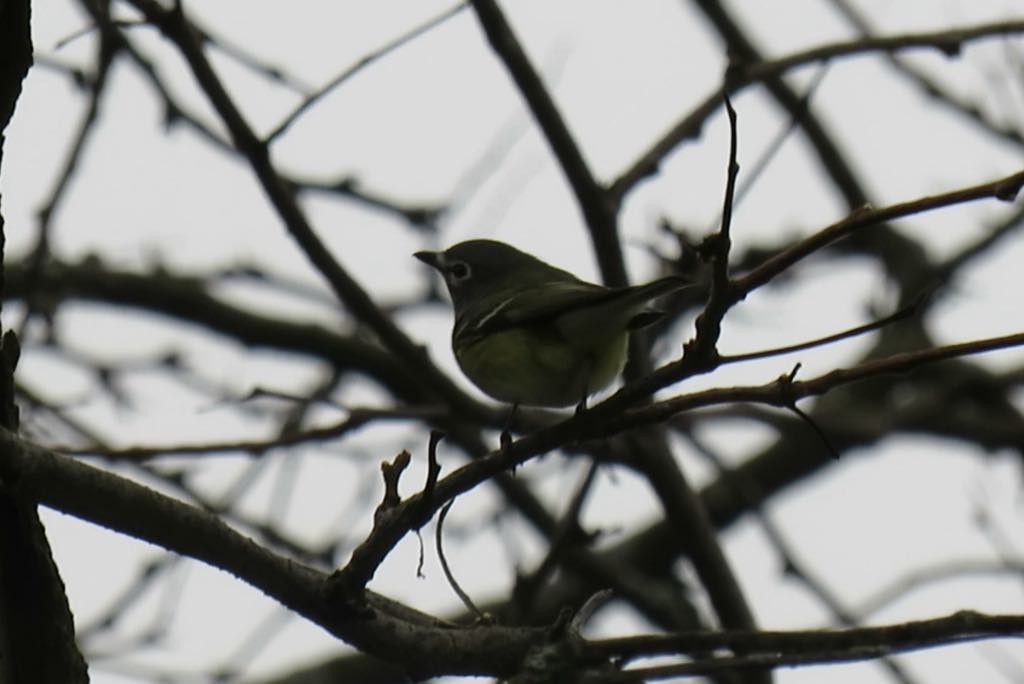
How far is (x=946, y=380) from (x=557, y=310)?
4480 mm

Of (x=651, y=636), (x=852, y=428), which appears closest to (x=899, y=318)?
(x=651, y=636)

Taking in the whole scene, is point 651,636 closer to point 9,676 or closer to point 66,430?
point 9,676

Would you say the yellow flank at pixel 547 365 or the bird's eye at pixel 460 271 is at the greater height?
the bird's eye at pixel 460 271

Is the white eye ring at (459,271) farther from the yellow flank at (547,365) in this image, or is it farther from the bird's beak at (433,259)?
the yellow flank at (547,365)

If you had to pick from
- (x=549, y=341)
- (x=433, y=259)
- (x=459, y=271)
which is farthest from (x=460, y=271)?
(x=549, y=341)

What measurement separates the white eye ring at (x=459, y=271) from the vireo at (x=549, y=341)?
0.83 metres

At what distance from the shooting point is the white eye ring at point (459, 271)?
20.3ft

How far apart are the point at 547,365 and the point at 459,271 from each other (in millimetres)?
1741

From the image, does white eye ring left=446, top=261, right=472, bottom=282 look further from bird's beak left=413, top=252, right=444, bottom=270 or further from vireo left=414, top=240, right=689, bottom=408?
vireo left=414, top=240, right=689, bottom=408

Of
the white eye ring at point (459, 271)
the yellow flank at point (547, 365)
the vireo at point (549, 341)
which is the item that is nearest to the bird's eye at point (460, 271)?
the white eye ring at point (459, 271)

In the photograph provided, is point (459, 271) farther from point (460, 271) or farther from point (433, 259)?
point (433, 259)

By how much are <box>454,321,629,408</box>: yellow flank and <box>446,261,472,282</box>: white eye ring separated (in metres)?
1.43

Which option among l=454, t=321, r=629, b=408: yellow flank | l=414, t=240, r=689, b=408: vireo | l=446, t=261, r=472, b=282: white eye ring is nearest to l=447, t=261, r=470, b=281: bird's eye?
l=446, t=261, r=472, b=282: white eye ring

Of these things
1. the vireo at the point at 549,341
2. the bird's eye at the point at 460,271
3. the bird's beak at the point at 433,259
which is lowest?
the vireo at the point at 549,341
